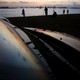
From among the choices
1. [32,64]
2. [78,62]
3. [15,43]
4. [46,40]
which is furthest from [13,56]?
[46,40]

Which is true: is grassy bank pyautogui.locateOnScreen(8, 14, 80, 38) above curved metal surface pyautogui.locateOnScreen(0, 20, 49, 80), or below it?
below

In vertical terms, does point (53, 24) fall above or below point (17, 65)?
below

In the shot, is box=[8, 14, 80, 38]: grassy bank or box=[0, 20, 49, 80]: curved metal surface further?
box=[8, 14, 80, 38]: grassy bank

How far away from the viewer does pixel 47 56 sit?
2.71 metres

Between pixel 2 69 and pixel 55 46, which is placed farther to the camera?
pixel 55 46

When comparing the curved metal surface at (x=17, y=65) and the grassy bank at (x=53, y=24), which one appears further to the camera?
the grassy bank at (x=53, y=24)

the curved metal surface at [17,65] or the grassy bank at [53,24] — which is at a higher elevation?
the curved metal surface at [17,65]

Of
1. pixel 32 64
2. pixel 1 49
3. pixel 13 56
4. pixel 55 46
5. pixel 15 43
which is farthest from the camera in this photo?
pixel 55 46

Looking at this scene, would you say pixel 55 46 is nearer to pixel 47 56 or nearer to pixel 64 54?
pixel 64 54

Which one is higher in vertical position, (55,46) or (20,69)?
(20,69)

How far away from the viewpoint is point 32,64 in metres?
1.95

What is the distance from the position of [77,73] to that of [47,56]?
49 cm

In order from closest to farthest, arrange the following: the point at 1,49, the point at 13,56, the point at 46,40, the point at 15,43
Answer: the point at 13,56
the point at 1,49
the point at 15,43
the point at 46,40

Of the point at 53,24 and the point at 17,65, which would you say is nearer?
the point at 17,65
